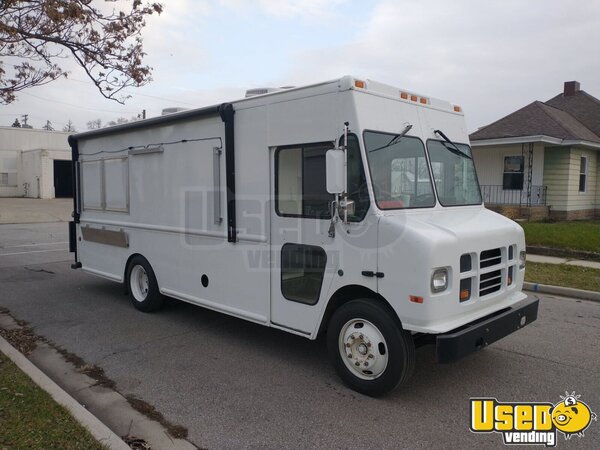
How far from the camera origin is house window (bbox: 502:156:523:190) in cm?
1838

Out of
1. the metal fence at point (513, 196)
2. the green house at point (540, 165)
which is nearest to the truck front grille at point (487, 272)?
the green house at point (540, 165)

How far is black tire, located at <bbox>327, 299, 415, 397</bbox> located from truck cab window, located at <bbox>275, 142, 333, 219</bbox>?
3.14ft

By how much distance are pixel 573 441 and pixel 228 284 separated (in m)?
3.69

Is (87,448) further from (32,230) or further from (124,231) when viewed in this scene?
(32,230)

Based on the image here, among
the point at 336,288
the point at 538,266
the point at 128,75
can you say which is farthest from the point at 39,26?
the point at 538,266

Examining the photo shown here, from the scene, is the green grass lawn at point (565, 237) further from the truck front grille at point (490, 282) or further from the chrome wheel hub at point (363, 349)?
the chrome wheel hub at point (363, 349)

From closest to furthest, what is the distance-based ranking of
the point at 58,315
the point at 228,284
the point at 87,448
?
the point at 87,448 → the point at 228,284 → the point at 58,315

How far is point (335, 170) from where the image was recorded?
4.30 m

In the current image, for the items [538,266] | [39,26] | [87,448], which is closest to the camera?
[87,448]

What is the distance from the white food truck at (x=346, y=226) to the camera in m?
4.25

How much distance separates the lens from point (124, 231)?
7.70 meters

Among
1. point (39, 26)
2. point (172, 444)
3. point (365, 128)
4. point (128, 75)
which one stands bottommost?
point (172, 444)

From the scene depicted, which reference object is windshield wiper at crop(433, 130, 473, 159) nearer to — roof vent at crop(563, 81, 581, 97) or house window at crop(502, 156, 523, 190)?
house window at crop(502, 156, 523, 190)

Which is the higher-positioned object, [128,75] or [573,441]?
[128,75]
